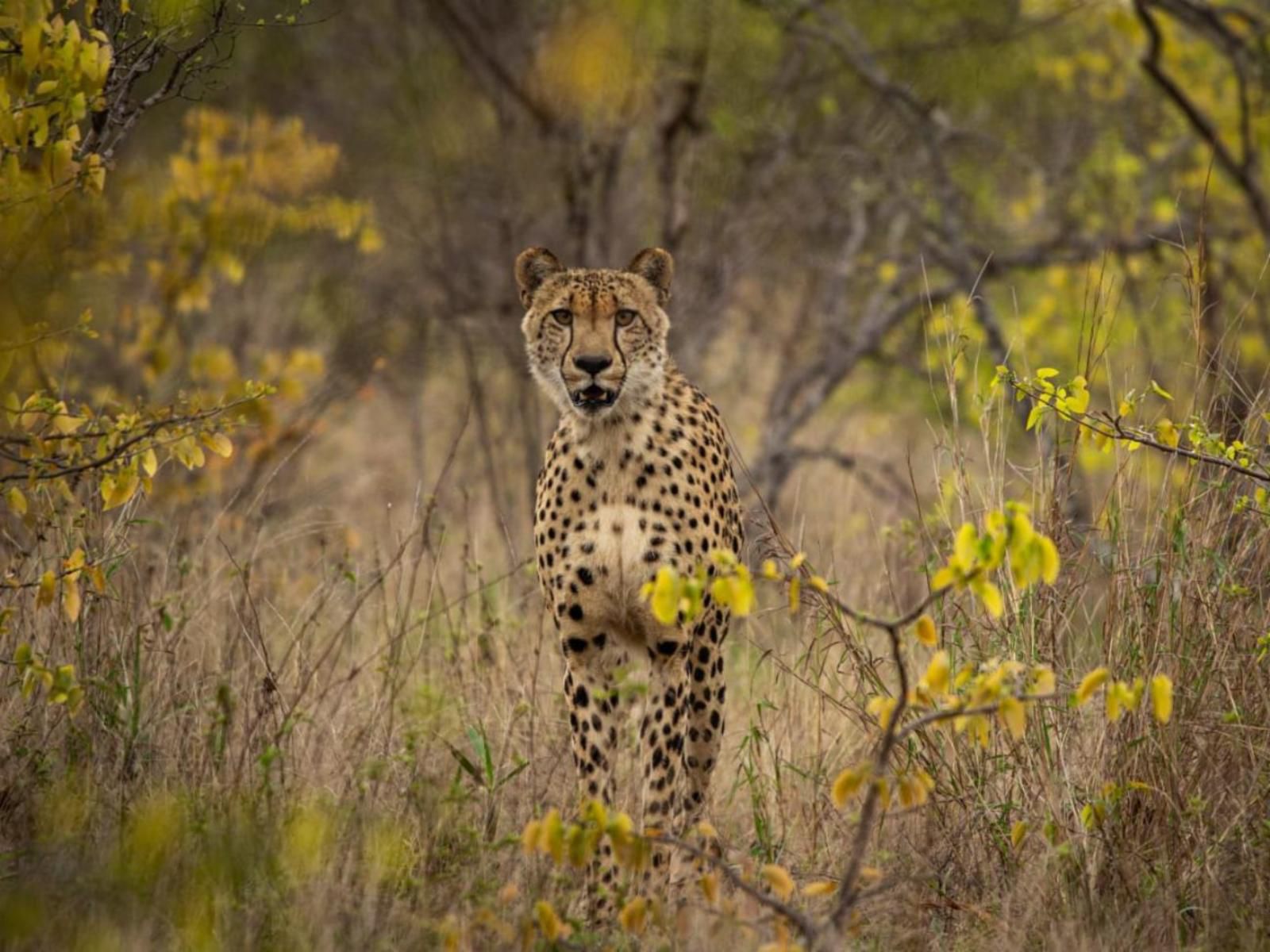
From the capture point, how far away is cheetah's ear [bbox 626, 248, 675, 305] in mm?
4809

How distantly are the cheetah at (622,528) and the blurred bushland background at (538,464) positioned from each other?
199mm

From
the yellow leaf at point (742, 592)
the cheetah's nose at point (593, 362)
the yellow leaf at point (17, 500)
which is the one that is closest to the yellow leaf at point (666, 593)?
the yellow leaf at point (742, 592)

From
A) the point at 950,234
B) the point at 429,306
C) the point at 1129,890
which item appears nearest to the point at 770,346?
the point at 429,306

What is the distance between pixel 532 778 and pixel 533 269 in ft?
4.81

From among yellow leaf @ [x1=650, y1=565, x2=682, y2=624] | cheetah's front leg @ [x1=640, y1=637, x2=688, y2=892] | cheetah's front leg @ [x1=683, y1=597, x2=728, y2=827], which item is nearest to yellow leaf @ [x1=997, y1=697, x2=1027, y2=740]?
yellow leaf @ [x1=650, y1=565, x2=682, y2=624]

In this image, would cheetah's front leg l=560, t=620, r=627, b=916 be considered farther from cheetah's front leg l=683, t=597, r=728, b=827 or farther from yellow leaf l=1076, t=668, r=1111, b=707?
yellow leaf l=1076, t=668, r=1111, b=707

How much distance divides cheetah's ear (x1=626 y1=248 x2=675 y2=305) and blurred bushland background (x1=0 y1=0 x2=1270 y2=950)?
690mm

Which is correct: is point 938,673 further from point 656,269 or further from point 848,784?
point 656,269

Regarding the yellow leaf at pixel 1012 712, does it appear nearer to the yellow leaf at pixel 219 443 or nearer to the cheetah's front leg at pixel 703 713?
the cheetah's front leg at pixel 703 713

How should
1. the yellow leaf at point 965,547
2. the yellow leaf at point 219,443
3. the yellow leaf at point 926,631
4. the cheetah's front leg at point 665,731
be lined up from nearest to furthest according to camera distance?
the yellow leaf at point 965,547 → the yellow leaf at point 926,631 → the yellow leaf at point 219,443 → the cheetah's front leg at point 665,731

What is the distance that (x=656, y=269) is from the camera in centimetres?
485

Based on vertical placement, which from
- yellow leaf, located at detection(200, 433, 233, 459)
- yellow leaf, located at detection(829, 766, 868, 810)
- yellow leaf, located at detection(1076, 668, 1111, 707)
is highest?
yellow leaf, located at detection(200, 433, 233, 459)

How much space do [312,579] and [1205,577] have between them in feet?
11.0

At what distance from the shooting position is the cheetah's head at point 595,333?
4.45m
